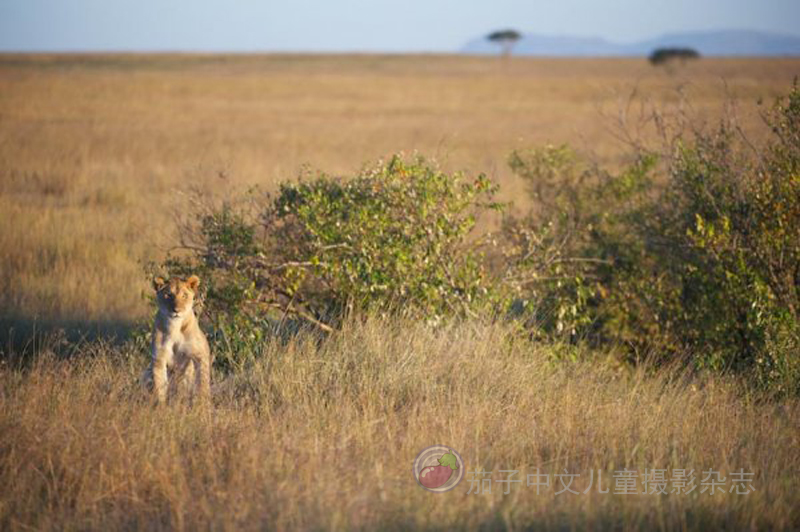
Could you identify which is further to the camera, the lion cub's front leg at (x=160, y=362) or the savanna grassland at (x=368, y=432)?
the lion cub's front leg at (x=160, y=362)

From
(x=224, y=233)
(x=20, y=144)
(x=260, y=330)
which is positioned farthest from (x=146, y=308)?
(x=20, y=144)

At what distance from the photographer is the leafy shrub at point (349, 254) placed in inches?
263

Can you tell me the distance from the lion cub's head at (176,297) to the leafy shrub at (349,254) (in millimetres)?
1209

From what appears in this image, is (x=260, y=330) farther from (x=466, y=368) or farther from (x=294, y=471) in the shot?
(x=294, y=471)

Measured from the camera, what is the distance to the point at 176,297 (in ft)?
17.2

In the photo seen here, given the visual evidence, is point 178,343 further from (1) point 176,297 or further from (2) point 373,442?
(2) point 373,442

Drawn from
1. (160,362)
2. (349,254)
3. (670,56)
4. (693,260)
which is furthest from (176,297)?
(670,56)

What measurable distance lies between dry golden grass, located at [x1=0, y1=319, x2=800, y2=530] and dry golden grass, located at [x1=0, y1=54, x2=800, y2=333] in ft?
8.07

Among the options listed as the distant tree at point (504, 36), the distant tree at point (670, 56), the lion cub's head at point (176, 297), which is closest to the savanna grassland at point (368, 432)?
the lion cub's head at point (176, 297)

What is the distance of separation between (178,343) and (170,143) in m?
18.1

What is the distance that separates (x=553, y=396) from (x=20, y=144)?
58.6 ft

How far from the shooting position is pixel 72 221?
40.8ft

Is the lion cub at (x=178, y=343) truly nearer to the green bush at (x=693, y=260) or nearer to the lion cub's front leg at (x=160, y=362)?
the lion cub's front leg at (x=160, y=362)

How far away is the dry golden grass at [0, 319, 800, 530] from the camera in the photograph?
379 centimetres
